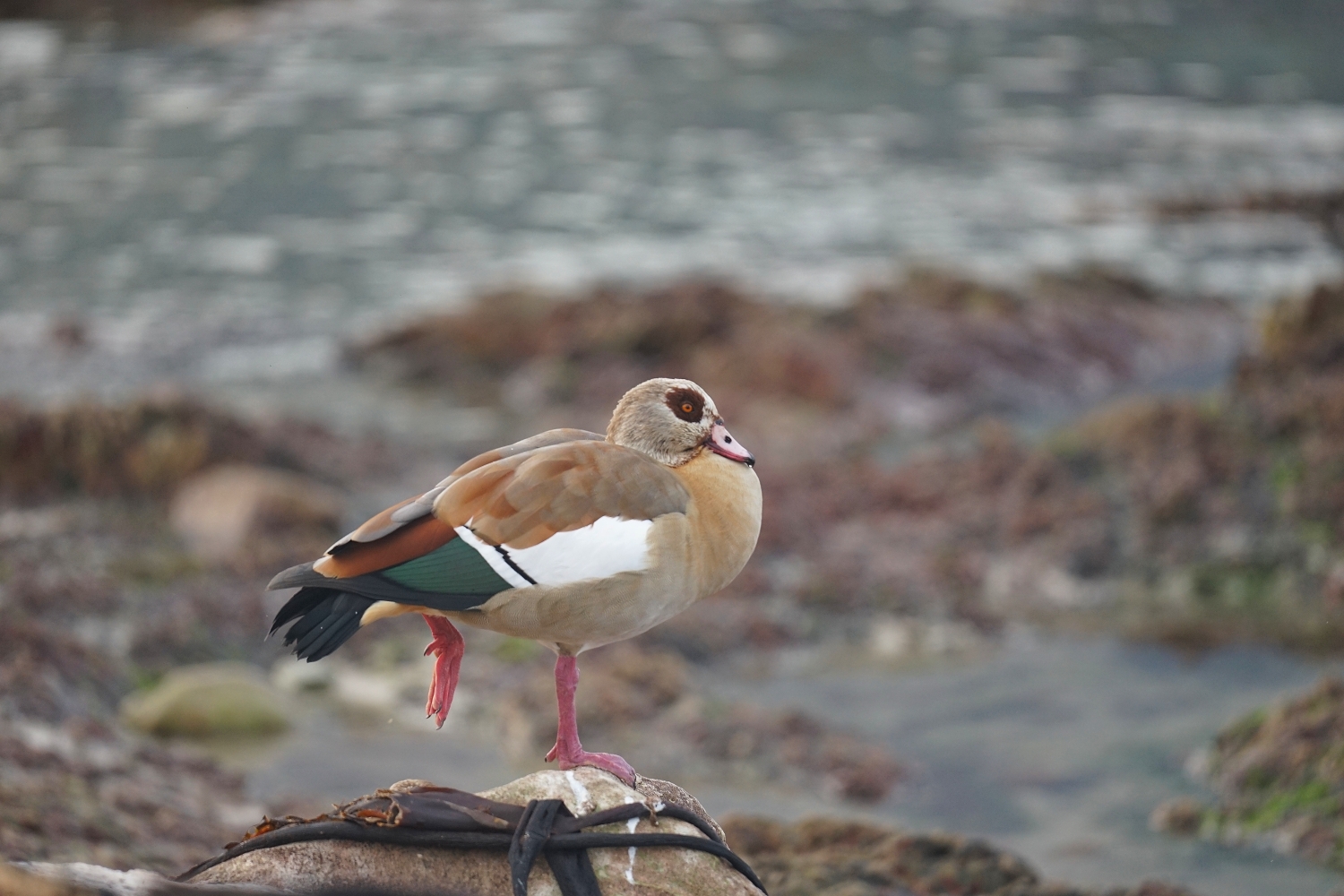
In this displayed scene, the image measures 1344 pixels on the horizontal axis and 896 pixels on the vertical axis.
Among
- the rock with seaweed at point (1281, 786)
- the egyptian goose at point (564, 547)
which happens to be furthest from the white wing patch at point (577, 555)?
the rock with seaweed at point (1281, 786)

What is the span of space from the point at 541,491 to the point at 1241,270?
20.6m

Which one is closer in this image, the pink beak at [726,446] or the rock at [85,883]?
the rock at [85,883]

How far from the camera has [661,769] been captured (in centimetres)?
855

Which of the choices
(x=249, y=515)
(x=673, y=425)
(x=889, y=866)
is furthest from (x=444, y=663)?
(x=249, y=515)

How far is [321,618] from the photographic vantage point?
3.62 meters

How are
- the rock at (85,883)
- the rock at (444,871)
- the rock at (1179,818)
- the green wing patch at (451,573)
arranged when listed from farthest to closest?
the rock at (1179,818), the green wing patch at (451,573), the rock at (444,871), the rock at (85,883)

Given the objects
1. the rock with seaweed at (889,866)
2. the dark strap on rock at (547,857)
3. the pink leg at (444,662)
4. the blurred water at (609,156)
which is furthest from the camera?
the blurred water at (609,156)

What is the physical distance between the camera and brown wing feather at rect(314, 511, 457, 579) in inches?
145

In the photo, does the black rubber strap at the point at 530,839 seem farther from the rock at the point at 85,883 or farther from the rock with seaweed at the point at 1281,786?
the rock with seaweed at the point at 1281,786

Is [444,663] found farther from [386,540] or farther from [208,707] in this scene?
[208,707]

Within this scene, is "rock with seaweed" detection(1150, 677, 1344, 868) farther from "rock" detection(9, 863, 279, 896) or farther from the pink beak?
"rock" detection(9, 863, 279, 896)

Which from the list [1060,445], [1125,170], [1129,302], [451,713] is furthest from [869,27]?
[451,713]

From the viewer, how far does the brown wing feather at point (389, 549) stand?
3.68 m

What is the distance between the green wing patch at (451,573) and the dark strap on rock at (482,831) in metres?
0.51
